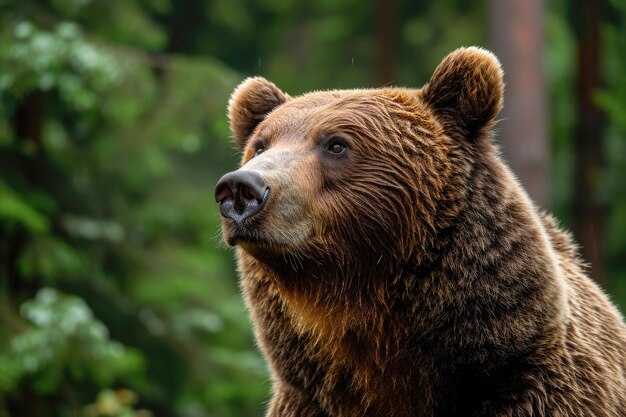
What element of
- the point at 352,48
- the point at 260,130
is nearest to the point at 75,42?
the point at 260,130

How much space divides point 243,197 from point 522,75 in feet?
31.2

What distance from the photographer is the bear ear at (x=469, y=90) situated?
441cm

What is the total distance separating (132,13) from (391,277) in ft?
25.7

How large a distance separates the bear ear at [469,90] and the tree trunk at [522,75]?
8191 millimetres

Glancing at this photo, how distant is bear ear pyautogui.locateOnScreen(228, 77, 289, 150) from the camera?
4.98 meters

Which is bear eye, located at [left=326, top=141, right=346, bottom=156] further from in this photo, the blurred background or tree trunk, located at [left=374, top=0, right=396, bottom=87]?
tree trunk, located at [left=374, top=0, right=396, bottom=87]

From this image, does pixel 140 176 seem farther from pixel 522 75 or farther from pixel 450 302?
pixel 450 302

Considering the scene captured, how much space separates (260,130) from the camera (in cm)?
465

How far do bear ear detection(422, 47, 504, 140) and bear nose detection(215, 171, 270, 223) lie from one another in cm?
→ 108

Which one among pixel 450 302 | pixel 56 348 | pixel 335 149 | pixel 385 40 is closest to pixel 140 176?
pixel 56 348

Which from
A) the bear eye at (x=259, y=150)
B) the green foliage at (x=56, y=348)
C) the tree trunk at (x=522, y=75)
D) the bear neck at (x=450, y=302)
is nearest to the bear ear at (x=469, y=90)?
the bear neck at (x=450, y=302)

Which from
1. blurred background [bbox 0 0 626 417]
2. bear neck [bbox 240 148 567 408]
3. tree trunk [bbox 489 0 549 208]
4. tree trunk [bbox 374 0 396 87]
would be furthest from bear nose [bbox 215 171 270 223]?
tree trunk [bbox 374 0 396 87]

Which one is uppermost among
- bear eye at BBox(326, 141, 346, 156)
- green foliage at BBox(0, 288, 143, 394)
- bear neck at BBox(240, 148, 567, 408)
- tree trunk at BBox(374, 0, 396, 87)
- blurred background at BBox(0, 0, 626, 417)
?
tree trunk at BBox(374, 0, 396, 87)

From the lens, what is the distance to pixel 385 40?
15.5 metres
